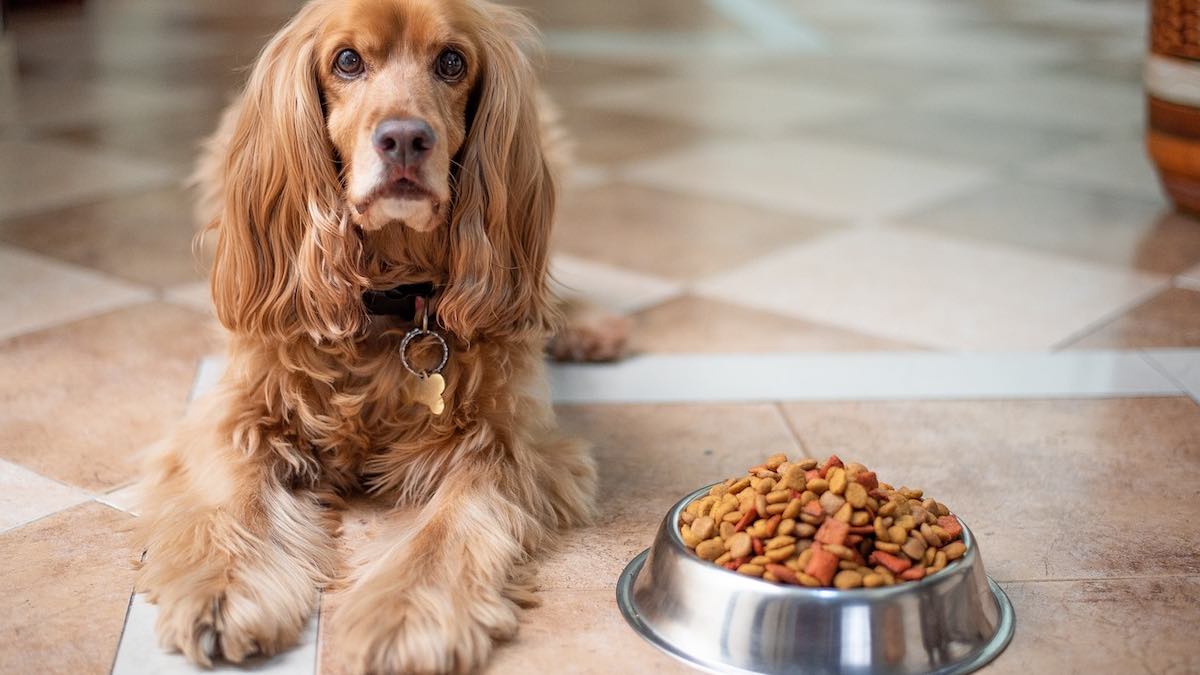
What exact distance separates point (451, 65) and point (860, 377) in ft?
5.34

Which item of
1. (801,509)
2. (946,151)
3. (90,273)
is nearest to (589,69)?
(946,151)

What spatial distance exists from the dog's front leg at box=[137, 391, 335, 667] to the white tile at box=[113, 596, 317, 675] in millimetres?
20

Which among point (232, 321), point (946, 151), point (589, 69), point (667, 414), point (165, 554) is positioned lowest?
point (589, 69)

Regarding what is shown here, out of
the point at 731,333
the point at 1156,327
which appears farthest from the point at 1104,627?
the point at 1156,327

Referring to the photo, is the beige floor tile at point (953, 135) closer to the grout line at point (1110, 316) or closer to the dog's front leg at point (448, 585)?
the grout line at point (1110, 316)

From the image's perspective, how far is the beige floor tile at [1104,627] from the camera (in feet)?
7.27

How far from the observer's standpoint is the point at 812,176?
6.09m

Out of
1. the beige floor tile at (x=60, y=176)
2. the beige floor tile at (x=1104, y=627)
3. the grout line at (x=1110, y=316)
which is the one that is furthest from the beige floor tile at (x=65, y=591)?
the beige floor tile at (x=60, y=176)

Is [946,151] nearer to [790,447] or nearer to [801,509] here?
[790,447]

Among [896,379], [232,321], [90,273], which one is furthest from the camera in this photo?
[90,273]

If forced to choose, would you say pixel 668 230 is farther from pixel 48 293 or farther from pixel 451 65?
pixel 451 65

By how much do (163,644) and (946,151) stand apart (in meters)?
5.30

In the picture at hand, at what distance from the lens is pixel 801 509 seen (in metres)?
2.25

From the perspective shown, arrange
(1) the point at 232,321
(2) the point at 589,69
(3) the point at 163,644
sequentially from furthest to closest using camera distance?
(2) the point at 589,69 → (1) the point at 232,321 → (3) the point at 163,644
